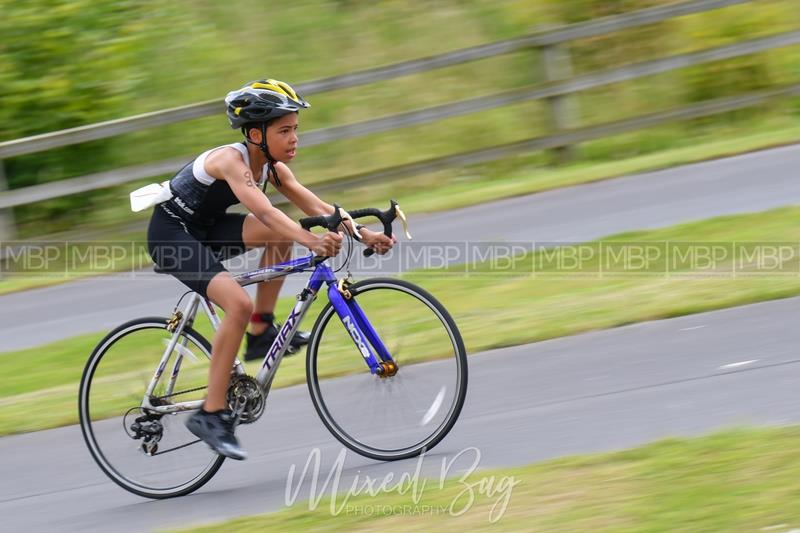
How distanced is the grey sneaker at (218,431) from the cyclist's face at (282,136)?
4.41ft

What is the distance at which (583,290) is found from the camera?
8578mm

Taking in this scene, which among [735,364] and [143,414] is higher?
[143,414]

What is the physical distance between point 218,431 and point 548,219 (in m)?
5.67

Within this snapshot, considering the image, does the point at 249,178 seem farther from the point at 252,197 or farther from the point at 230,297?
the point at 230,297

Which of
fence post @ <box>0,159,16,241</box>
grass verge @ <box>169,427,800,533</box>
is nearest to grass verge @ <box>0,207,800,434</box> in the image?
grass verge @ <box>169,427,800,533</box>

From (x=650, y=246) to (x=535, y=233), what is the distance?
129cm

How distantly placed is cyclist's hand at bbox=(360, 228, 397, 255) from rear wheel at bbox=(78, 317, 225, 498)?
1034 millimetres

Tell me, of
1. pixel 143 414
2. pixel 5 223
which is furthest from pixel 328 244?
pixel 5 223

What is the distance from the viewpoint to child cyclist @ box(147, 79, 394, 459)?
541 centimetres

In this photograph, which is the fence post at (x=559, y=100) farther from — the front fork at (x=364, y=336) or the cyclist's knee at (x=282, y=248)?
the front fork at (x=364, y=336)

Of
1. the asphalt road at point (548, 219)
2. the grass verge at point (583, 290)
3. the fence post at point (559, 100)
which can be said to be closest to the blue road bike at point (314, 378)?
the grass verge at point (583, 290)

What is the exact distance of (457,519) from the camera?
4.76 m

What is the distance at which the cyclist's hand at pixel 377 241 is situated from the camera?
559 cm

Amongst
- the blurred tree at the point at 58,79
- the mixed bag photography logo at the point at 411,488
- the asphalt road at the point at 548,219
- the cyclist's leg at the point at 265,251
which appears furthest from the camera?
the blurred tree at the point at 58,79
